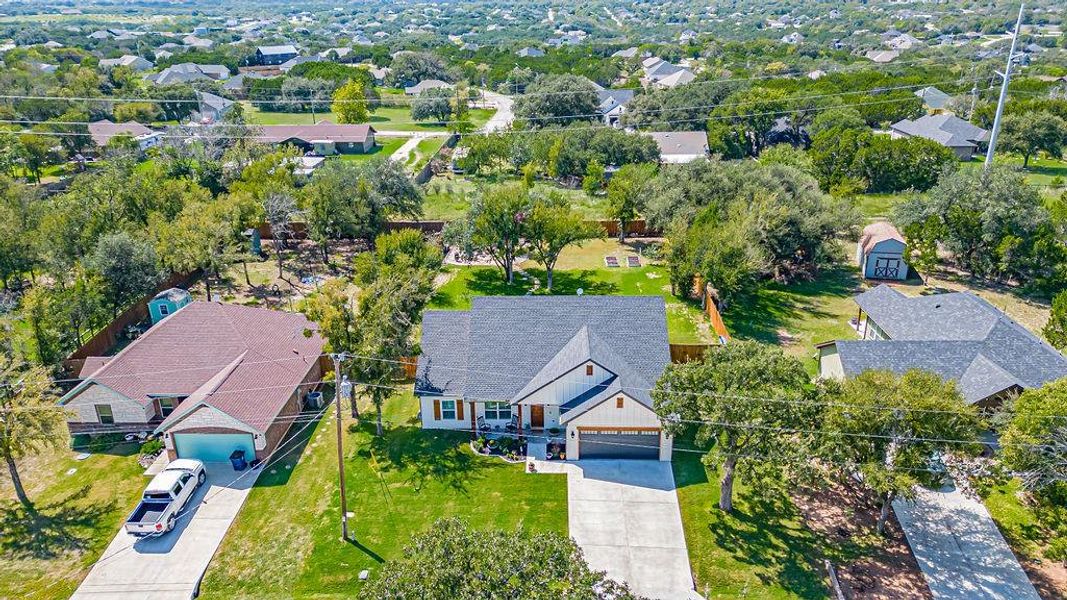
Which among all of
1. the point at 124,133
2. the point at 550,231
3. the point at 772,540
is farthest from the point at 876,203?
the point at 124,133

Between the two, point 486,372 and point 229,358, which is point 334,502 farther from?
point 229,358

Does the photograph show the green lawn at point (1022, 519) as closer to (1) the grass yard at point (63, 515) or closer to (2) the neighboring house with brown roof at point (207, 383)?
(2) the neighboring house with brown roof at point (207, 383)

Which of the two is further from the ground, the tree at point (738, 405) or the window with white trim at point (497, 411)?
the tree at point (738, 405)

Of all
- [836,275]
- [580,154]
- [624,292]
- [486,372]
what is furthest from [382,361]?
[580,154]

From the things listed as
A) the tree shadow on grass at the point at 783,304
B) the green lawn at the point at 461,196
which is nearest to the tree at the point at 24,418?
the tree shadow on grass at the point at 783,304

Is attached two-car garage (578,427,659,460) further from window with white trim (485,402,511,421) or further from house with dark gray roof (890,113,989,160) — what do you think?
house with dark gray roof (890,113,989,160)
